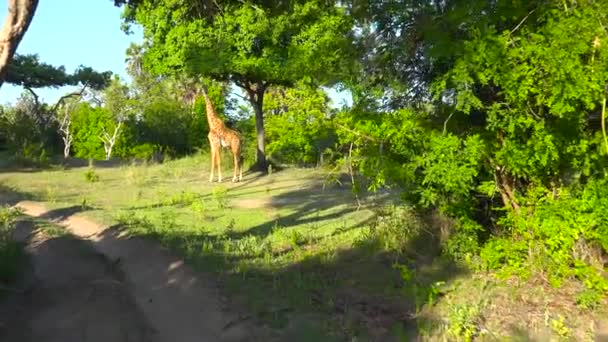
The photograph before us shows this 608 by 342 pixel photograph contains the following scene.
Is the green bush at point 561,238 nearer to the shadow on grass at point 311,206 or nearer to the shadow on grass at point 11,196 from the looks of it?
the shadow on grass at point 311,206

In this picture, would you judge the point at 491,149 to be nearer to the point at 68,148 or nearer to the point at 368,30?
the point at 368,30

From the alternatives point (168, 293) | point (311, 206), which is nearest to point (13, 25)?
point (168, 293)

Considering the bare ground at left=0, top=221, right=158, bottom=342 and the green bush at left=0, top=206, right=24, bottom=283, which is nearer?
the bare ground at left=0, top=221, right=158, bottom=342

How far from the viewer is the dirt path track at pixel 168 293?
24.2 feet

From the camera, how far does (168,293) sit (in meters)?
8.67

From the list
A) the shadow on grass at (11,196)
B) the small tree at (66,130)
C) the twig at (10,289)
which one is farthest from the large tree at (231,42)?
the small tree at (66,130)

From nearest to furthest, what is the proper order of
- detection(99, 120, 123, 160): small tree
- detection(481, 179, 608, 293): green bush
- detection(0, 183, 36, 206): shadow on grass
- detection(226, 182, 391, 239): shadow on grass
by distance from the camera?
detection(481, 179, 608, 293): green bush → detection(226, 182, 391, 239): shadow on grass → detection(0, 183, 36, 206): shadow on grass → detection(99, 120, 123, 160): small tree

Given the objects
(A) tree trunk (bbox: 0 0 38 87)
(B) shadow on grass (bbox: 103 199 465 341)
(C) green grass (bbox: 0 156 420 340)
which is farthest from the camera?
(C) green grass (bbox: 0 156 420 340)

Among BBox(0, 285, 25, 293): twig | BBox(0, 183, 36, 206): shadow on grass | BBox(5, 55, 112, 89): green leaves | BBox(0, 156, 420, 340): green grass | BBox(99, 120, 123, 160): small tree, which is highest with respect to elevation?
BBox(5, 55, 112, 89): green leaves

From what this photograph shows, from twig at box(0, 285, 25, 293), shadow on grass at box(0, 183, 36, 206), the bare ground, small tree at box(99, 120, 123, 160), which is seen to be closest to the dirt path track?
the bare ground

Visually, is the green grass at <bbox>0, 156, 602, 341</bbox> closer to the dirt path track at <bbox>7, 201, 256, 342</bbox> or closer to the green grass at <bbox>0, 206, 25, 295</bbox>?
the green grass at <bbox>0, 206, 25, 295</bbox>

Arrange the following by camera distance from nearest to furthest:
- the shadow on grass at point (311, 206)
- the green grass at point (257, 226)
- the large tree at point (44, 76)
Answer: the green grass at point (257, 226) < the shadow on grass at point (311, 206) < the large tree at point (44, 76)

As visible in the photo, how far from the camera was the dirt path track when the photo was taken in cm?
737

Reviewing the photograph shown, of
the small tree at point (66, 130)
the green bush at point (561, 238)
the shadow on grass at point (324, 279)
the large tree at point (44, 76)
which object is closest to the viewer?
the shadow on grass at point (324, 279)
